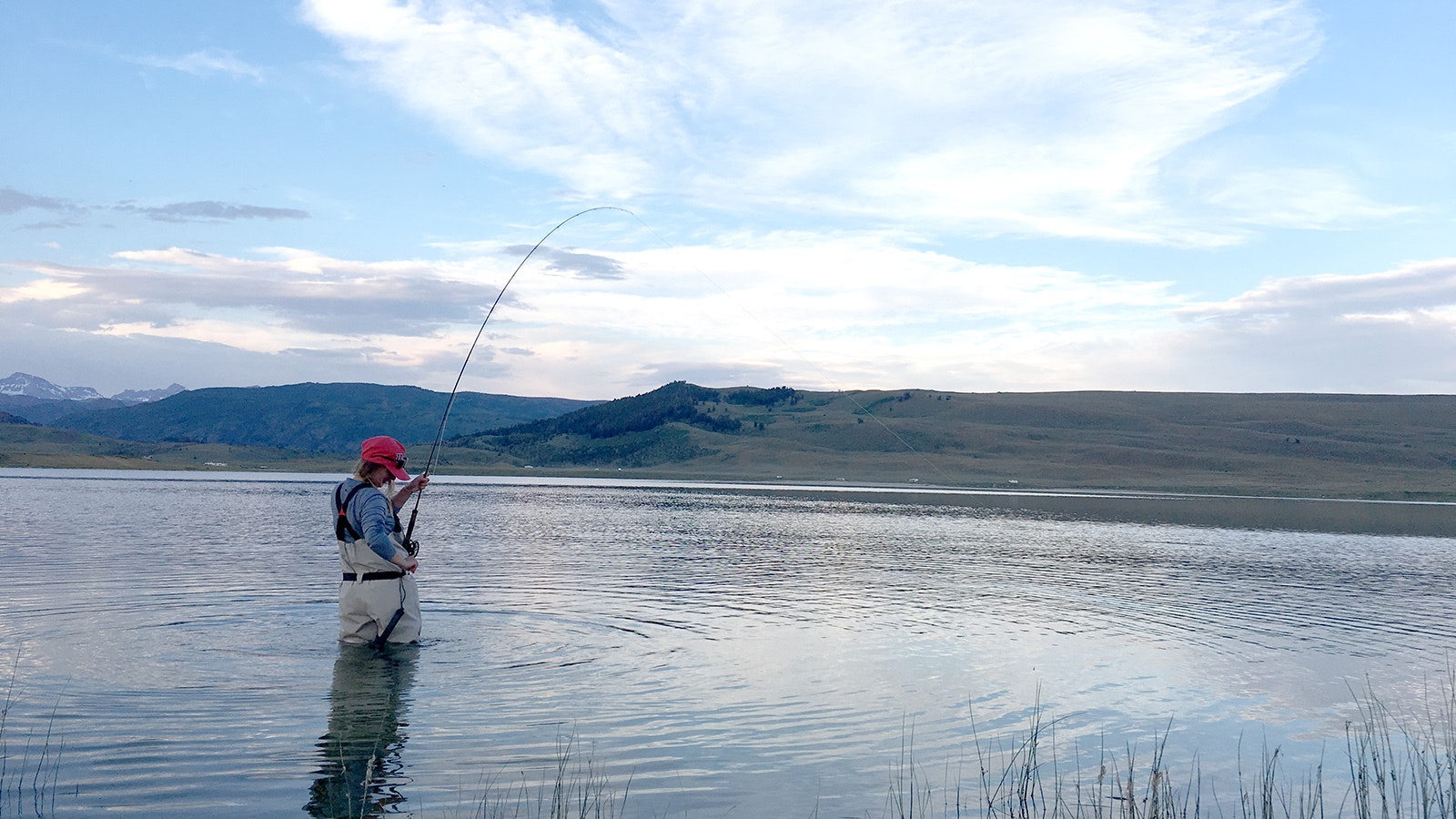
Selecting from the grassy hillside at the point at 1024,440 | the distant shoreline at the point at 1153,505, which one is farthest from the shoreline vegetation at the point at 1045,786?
the grassy hillside at the point at 1024,440

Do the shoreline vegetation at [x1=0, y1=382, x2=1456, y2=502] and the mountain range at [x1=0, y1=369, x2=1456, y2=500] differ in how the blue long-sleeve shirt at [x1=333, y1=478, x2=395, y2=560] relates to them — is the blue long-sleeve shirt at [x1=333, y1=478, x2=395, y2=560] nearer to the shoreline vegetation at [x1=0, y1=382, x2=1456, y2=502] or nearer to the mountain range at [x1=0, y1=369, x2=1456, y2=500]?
the shoreline vegetation at [x1=0, y1=382, x2=1456, y2=502]

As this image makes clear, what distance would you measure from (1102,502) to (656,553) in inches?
1627

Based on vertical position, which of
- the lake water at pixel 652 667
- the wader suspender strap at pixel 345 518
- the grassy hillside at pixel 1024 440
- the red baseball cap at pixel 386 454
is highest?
the grassy hillside at pixel 1024 440

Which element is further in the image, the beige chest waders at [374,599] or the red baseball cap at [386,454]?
the beige chest waders at [374,599]

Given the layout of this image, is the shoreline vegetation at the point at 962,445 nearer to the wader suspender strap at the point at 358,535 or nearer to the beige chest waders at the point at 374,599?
the beige chest waders at the point at 374,599

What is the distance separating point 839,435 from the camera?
119562 millimetres

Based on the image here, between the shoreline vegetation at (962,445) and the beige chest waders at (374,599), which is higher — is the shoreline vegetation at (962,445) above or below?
above

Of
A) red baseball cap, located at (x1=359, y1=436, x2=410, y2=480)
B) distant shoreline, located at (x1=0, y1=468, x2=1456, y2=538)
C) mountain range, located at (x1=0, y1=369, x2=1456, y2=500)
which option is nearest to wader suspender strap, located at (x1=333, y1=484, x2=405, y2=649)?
red baseball cap, located at (x1=359, y1=436, x2=410, y2=480)

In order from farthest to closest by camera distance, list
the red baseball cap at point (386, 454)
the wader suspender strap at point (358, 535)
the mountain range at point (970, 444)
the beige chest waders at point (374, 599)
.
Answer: the mountain range at point (970, 444), the beige chest waders at point (374, 599), the wader suspender strap at point (358, 535), the red baseball cap at point (386, 454)

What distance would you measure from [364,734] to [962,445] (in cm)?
10584

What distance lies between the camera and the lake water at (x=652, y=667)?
309 inches

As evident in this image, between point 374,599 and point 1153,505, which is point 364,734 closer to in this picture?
point 374,599

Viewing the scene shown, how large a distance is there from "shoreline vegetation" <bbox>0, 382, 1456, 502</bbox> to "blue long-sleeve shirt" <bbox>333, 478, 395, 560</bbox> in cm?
6173

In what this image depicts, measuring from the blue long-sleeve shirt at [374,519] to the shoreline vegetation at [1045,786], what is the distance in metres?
2.89
